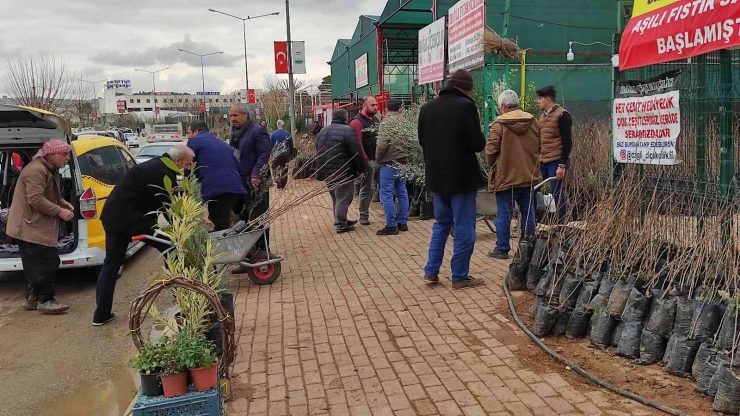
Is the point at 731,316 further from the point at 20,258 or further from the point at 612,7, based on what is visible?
the point at 612,7

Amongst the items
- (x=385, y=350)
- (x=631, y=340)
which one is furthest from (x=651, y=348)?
(x=385, y=350)

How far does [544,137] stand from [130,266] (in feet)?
19.4

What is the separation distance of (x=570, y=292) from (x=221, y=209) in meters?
3.72

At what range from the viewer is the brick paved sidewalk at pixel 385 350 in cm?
358

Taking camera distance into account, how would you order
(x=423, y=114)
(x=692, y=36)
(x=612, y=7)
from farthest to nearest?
(x=612, y=7) < (x=423, y=114) < (x=692, y=36)

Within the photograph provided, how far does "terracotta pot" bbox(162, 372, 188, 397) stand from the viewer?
3.17m

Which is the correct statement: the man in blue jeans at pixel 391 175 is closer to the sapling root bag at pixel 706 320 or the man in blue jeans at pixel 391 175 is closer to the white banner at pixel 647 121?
the white banner at pixel 647 121

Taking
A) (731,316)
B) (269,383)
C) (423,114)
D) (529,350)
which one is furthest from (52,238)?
(731,316)

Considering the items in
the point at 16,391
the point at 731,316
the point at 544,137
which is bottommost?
the point at 16,391

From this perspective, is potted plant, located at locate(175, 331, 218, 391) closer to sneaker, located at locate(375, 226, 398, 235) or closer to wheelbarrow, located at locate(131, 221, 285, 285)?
wheelbarrow, located at locate(131, 221, 285, 285)

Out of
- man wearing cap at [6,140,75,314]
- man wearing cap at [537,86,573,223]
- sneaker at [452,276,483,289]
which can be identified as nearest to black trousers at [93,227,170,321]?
man wearing cap at [6,140,75,314]

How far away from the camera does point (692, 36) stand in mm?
4512

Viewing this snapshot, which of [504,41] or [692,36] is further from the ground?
[504,41]

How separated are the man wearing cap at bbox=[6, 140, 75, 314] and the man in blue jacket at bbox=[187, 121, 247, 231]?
4.52 ft
